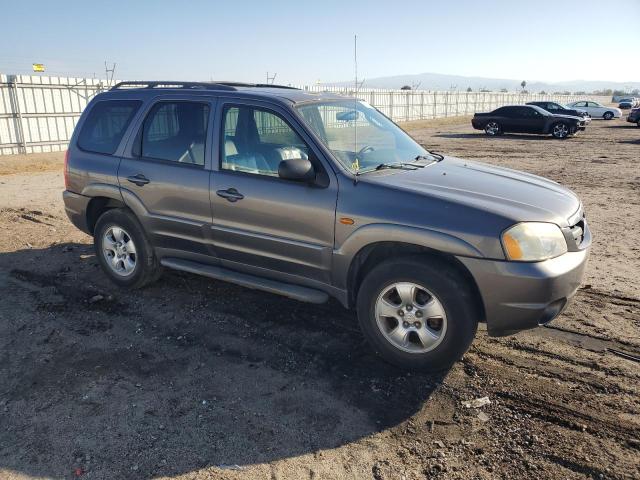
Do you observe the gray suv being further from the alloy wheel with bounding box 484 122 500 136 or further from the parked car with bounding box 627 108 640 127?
the parked car with bounding box 627 108 640 127

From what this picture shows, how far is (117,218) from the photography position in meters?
5.20

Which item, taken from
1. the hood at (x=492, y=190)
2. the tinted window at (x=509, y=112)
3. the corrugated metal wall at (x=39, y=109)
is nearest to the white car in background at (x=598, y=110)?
the tinted window at (x=509, y=112)

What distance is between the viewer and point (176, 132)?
4.82m

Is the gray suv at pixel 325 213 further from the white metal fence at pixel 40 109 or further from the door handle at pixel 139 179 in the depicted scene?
the white metal fence at pixel 40 109

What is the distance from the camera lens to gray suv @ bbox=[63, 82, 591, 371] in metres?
3.41

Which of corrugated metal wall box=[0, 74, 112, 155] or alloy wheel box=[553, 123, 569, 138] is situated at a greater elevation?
corrugated metal wall box=[0, 74, 112, 155]

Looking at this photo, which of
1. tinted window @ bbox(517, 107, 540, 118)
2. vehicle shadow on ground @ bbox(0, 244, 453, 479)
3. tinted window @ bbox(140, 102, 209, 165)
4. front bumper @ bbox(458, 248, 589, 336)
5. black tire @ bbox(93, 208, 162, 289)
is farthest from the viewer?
tinted window @ bbox(517, 107, 540, 118)

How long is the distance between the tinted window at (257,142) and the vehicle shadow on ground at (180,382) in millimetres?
1389

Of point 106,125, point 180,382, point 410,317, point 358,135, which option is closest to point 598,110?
point 358,135

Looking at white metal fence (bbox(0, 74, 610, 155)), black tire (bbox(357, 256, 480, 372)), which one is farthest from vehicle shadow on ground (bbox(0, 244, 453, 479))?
white metal fence (bbox(0, 74, 610, 155))

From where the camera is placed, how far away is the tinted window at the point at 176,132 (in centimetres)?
464

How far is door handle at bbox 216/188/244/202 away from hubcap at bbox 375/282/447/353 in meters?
1.48

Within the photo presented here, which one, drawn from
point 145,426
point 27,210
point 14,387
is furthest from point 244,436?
point 27,210

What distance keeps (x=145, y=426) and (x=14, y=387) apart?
1.16 m
